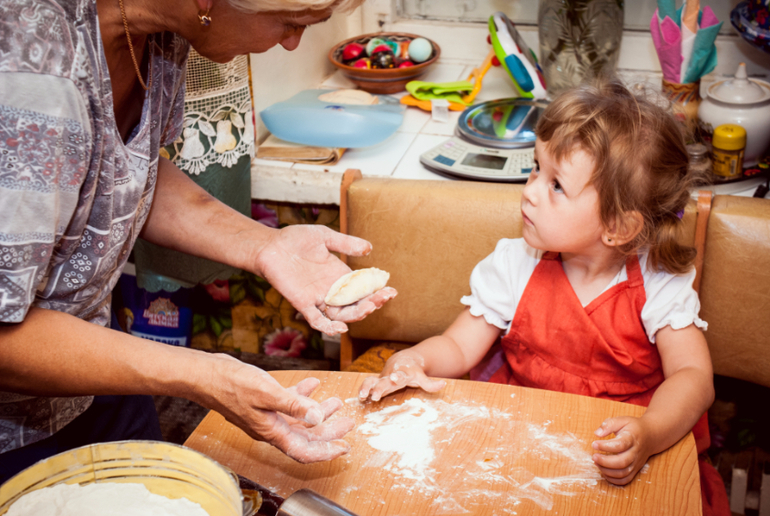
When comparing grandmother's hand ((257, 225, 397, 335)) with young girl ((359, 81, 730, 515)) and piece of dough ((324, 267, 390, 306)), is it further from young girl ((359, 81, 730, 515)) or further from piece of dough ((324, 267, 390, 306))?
young girl ((359, 81, 730, 515))

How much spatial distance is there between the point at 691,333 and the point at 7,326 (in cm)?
116

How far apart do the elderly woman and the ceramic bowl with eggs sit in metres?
1.28

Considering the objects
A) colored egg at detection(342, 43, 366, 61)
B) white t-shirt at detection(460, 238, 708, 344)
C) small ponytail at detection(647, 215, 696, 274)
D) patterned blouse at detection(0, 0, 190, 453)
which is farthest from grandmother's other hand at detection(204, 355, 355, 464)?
colored egg at detection(342, 43, 366, 61)

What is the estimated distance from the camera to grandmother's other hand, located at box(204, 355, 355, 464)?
80 centimetres

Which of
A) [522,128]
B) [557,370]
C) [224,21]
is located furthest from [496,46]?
[224,21]

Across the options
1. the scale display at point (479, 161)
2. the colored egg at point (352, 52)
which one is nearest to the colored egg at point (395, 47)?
the colored egg at point (352, 52)

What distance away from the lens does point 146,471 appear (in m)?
0.76

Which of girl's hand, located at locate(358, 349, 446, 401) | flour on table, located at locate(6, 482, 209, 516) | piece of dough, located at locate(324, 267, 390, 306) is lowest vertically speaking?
girl's hand, located at locate(358, 349, 446, 401)

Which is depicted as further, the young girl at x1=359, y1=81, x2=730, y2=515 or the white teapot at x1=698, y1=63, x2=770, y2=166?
the white teapot at x1=698, y1=63, x2=770, y2=166

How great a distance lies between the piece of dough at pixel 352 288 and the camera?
3.90 feet

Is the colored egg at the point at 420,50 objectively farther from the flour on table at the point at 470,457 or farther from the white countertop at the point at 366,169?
the flour on table at the point at 470,457

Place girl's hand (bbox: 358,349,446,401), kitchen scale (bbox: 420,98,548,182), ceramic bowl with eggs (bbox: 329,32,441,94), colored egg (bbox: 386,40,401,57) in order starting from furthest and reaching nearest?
colored egg (bbox: 386,40,401,57), ceramic bowl with eggs (bbox: 329,32,441,94), kitchen scale (bbox: 420,98,548,182), girl's hand (bbox: 358,349,446,401)

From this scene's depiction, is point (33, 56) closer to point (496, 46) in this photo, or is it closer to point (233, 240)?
point (233, 240)

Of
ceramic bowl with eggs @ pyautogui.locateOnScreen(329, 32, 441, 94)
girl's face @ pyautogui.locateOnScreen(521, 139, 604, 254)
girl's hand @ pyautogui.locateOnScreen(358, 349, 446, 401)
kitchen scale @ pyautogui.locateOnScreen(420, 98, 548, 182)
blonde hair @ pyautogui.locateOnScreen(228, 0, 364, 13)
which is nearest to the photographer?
blonde hair @ pyautogui.locateOnScreen(228, 0, 364, 13)
